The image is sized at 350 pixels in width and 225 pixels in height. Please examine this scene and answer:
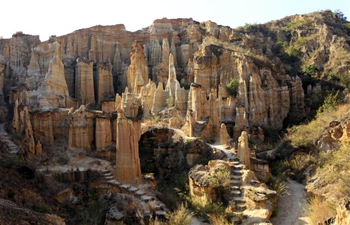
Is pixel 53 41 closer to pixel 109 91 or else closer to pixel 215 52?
pixel 109 91

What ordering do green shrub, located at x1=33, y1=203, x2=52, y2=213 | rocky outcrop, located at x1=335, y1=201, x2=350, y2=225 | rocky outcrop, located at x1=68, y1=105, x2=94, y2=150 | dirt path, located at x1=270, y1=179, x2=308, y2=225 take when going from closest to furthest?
rocky outcrop, located at x1=335, y1=201, x2=350, y2=225, green shrub, located at x1=33, y1=203, x2=52, y2=213, dirt path, located at x1=270, y1=179, x2=308, y2=225, rocky outcrop, located at x1=68, y1=105, x2=94, y2=150

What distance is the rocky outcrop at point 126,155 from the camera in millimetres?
16078

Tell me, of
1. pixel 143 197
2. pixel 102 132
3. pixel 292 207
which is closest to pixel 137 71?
pixel 102 132

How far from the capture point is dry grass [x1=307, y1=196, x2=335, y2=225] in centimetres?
1088

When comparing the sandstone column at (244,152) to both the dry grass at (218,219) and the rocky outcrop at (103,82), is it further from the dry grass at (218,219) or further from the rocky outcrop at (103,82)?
the rocky outcrop at (103,82)

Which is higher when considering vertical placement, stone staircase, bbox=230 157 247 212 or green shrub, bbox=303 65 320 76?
green shrub, bbox=303 65 320 76

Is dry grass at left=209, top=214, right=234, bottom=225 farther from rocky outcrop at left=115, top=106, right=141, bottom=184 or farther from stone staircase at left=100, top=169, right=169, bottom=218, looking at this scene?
rocky outcrop at left=115, top=106, right=141, bottom=184

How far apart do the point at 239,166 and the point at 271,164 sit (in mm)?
4037

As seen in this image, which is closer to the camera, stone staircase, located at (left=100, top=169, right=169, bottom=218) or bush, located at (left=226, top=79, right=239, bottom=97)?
stone staircase, located at (left=100, top=169, right=169, bottom=218)

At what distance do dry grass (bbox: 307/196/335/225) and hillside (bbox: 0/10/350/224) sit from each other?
309 mm

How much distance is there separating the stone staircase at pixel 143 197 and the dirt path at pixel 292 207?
14.7ft

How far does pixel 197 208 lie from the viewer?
43.8 feet

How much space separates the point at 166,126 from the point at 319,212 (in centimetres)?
1343

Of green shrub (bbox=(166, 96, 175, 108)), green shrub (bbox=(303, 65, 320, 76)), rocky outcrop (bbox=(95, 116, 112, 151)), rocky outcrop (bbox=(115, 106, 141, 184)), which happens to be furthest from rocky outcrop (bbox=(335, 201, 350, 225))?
green shrub (bbox=(303, 65, 320, 76))
